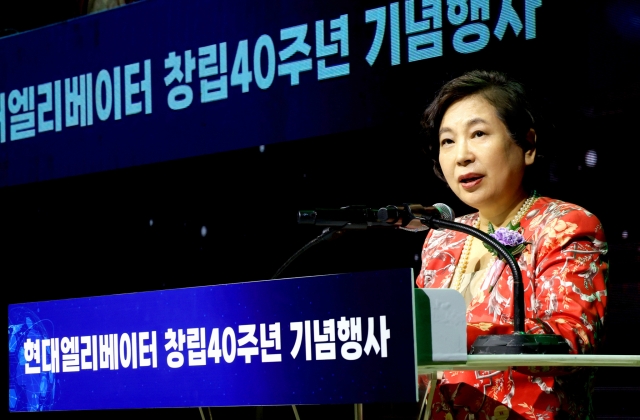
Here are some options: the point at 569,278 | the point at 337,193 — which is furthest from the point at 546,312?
the point at 337,193

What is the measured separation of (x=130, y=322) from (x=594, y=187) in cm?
173

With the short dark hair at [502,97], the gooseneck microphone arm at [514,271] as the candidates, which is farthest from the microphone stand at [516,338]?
the short dark hair at [502,97]

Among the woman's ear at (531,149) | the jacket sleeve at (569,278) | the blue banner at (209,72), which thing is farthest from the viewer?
the blue banner at (209,72)

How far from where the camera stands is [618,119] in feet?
9.69

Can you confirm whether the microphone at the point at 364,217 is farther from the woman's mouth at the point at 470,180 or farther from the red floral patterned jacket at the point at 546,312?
the woman's mouth at the point at 470,180

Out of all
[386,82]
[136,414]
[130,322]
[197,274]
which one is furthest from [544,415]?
[136,414]

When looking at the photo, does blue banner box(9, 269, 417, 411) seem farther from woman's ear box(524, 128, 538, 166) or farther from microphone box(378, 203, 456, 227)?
woman's ear box(524, 128, 538, 166)

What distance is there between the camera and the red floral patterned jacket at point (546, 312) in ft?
6.03

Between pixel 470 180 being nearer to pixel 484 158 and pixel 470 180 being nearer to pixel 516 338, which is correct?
pixel 484 158

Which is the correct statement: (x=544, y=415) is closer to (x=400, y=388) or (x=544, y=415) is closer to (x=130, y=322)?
(x=400, y=388)

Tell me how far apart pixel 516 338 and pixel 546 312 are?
0.83 ft

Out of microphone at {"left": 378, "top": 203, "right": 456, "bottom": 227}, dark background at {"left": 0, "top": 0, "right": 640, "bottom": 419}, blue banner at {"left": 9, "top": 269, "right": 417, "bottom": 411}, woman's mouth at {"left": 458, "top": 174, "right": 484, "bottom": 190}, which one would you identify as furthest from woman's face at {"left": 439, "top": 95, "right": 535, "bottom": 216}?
blue banner at {"left": 9, "top": 269, "right": 417, "bottom": 411}

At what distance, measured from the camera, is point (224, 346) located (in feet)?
5.22

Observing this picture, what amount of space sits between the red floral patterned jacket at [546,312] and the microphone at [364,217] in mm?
219
